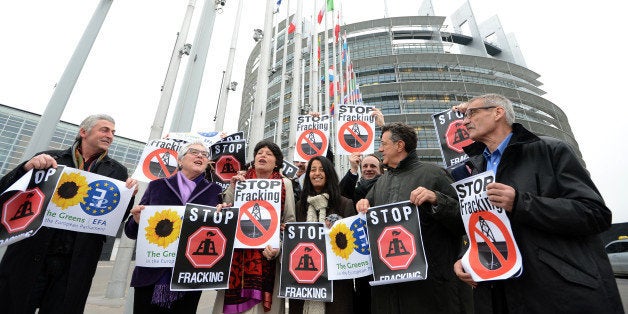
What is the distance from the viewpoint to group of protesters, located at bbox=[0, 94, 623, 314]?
1.58 metres

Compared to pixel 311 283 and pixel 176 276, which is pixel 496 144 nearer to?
pixel 311 283

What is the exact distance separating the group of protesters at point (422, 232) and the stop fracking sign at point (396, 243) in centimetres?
15

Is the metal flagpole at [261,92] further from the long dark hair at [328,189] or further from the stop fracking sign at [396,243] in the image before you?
the stop fracking sign at [396,243]

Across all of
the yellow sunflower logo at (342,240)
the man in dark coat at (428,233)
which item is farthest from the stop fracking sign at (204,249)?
the man in dark coat at (428,233)

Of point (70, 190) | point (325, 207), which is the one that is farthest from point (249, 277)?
point (70, 190)

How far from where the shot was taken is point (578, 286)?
4.85 feet

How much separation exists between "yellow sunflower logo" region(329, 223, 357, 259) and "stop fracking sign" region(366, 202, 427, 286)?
0.73ft

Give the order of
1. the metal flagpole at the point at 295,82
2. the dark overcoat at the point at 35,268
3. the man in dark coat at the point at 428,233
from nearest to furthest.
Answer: the dark overcoat at the point at 35,268, the man in dark coat at the point at 428,233, the metal flagpole at the point at 295,82

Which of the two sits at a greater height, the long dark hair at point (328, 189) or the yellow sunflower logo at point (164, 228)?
the long dark hair at point (328, 189)

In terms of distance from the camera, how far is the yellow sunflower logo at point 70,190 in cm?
242

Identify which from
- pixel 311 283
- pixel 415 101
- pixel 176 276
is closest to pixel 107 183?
pixel 176 276

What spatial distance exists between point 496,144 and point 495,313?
1117mm

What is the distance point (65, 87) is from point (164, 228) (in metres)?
3.64

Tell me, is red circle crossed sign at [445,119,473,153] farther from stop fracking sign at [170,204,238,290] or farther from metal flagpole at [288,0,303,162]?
metal flagpole at [288,0,303,162]
